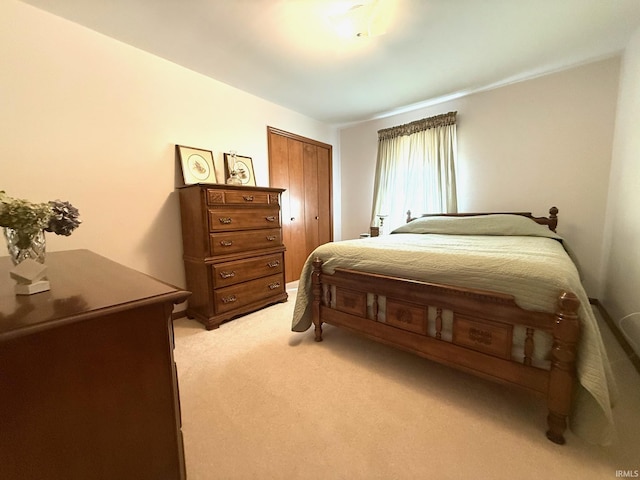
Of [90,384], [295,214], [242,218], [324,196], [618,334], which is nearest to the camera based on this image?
[90,384]

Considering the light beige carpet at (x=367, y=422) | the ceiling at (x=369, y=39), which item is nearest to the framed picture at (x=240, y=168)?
the ceiling at (x=369, y=39)

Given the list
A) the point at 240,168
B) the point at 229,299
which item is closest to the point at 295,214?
the point at 240,168

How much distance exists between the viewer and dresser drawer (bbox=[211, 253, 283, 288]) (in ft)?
7.91

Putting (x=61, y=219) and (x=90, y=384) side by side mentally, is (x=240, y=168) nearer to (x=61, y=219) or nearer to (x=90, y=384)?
(x=61, y=219)

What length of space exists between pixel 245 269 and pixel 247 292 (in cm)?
24

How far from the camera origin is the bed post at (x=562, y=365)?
42.9 inches

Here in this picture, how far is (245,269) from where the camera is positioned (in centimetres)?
262

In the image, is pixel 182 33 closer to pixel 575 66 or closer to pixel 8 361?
pixel 8 361

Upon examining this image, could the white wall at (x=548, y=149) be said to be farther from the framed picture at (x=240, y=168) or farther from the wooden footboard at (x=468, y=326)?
the framed picture at (x=240, y=168)

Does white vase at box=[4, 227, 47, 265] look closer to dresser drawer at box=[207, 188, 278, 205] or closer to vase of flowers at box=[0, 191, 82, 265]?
vase of flowers at box=[0, 191, 82, 265]

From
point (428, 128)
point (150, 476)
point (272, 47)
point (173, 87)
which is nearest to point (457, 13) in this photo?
point (272, 47)

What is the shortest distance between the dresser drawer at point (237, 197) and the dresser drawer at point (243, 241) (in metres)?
0.30

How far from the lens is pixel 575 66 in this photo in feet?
8.67

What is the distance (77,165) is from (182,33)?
1.33 m
